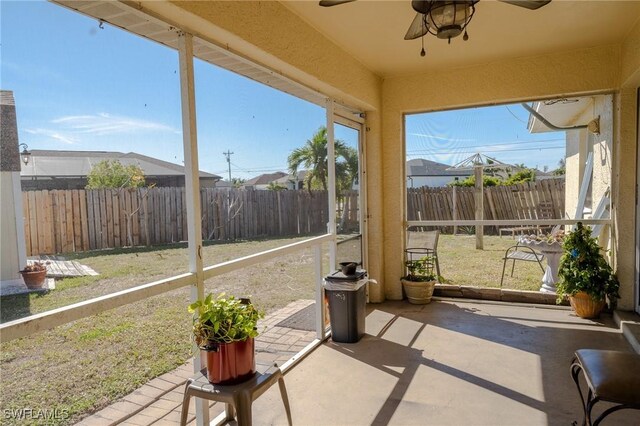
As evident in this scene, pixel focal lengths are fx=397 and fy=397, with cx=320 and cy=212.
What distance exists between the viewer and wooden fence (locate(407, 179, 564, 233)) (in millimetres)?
4855

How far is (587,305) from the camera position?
12.9 ft

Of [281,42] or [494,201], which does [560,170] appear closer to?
[494,201]

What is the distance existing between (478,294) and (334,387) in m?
2.76

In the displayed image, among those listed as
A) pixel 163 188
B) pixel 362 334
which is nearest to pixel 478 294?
pixel 362 334

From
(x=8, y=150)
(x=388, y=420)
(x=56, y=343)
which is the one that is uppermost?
(x=8, y=150)

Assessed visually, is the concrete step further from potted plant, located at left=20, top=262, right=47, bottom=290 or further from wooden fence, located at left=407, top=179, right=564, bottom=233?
potted plant, located at left=20, top=262, right=47, bottom=290

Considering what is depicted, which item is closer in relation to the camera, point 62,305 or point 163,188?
point 62,305

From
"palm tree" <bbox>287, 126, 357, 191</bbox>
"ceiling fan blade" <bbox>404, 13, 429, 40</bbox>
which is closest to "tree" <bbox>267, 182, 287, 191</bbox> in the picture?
"palm tree" <bbox>287, 126, 357, 191</bbox>

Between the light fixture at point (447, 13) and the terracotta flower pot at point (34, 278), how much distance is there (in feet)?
6.85

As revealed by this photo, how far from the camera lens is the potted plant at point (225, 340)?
5.83ft

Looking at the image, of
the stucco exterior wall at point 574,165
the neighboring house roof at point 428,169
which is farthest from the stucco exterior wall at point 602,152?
the neighboring house roof at point 428,169

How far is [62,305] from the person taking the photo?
5.24 ft

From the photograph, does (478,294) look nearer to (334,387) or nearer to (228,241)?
(334,387)

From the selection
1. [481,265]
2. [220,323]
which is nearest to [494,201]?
[481,265]
